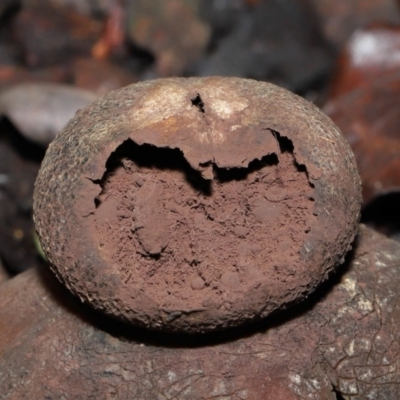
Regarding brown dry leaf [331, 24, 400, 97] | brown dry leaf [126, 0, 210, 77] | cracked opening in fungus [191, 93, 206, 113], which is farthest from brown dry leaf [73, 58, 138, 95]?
cracked opening in fungus [191, 93, 206, 113]

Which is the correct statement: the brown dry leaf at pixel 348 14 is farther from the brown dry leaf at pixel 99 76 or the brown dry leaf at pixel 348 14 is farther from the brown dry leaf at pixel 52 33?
the brown dry leaf at pixel 52 33

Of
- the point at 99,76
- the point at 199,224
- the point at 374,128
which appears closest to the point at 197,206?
the point at 199,224

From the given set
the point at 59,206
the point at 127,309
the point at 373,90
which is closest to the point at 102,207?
the point at 59,206

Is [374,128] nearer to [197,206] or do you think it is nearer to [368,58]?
[368,58]

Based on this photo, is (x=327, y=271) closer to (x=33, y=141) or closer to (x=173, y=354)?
(x=173, y=354)

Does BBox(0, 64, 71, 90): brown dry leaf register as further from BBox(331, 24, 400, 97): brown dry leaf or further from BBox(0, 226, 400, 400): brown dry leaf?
BBox(0, 226, 400, 400): brown dry leaf

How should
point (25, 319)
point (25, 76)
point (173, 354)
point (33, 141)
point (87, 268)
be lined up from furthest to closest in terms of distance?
1. point (25, 76)
2. point (33, 141)
3. point (25, 319)
4. point (173, 354)
5. point (87, 268)

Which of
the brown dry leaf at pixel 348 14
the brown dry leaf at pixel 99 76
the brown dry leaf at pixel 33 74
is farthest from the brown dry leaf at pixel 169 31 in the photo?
the brown dry leaf at pixel 348 14
